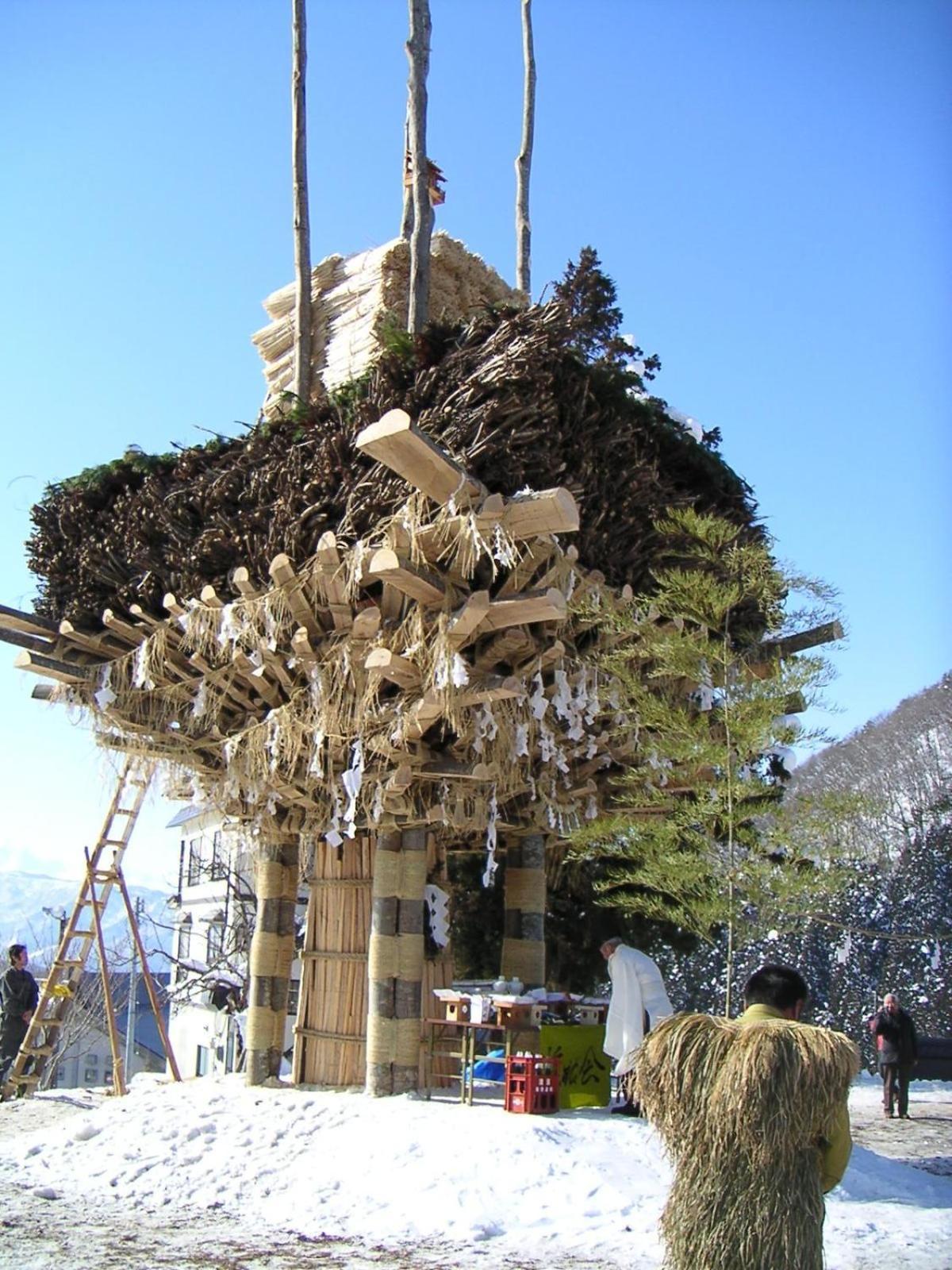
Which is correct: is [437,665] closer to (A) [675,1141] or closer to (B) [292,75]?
(A) [675,1141]

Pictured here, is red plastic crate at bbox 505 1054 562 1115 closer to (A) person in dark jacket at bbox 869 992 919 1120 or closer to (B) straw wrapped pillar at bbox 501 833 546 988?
(B) straw wrapped pillar at bbox 501 833 546 988

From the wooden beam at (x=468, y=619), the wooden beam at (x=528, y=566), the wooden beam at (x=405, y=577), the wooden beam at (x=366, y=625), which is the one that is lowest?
the wooden beam at (x=468, y=619)

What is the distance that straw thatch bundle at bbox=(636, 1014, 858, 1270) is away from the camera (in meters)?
3.43

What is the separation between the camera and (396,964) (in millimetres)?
8617

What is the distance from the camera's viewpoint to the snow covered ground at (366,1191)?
17.5 feet

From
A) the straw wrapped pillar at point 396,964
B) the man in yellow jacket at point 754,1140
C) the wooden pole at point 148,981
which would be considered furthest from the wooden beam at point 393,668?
the wooden pole at point 148,981

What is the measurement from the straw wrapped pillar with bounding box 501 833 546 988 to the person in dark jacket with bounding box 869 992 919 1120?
4.03 meters

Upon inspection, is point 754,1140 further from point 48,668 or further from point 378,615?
point 48,668

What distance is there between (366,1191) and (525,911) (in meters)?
3.85

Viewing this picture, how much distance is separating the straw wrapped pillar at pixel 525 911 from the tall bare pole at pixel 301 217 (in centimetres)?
421

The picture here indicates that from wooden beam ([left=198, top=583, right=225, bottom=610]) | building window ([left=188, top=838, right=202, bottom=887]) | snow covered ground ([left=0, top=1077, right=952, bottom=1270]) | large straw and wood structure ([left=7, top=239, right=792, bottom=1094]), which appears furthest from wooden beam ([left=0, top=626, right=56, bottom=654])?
building window ([left=188, top=838, right=202, bottom=887])

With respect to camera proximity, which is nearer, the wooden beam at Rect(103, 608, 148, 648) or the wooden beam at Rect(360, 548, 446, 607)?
the wooden beam at Rect(360, 548, 446, 607)

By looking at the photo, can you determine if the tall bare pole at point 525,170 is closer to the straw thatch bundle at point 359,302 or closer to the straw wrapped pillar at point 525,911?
the straw thatch bundle at point 359,302

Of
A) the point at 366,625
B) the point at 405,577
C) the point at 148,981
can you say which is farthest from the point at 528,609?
the point at 148,981
